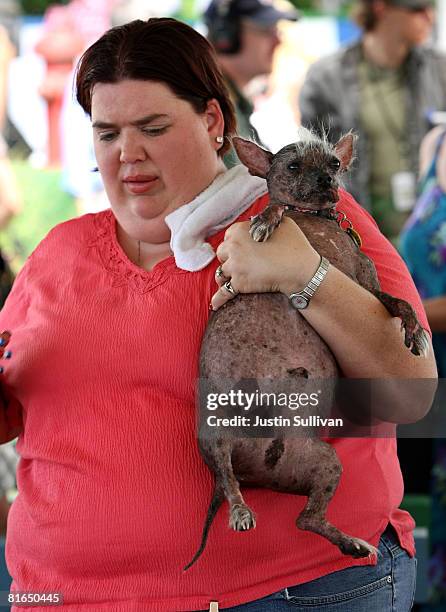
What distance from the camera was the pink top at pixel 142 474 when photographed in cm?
123

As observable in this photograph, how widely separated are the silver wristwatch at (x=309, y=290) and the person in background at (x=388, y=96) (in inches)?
86.3

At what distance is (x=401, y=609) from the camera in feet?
4.33

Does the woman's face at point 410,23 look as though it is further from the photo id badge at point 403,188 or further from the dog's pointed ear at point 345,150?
the dog's pointed ear at point 345,150

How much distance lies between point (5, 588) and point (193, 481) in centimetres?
38

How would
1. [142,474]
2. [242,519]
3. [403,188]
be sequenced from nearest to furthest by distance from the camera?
[242,519], [142,474], [403,188]

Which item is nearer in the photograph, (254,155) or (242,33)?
(254,155)

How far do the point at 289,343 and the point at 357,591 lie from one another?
42cm

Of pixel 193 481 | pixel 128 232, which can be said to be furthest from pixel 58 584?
pixel 128 232

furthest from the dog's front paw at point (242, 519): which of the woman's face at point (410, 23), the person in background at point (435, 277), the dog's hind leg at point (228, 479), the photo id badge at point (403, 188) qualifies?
the woman's face at point (410, 23)

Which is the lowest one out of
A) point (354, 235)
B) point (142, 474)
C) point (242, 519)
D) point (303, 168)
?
point (142, 474)

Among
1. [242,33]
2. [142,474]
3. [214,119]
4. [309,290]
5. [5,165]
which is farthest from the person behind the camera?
[5,165]

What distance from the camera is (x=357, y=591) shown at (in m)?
1.27

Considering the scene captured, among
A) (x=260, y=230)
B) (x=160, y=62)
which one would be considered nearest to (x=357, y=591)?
(x=260, y=230)

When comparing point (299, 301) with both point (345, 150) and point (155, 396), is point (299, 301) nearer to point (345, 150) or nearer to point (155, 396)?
point (345, 150)
